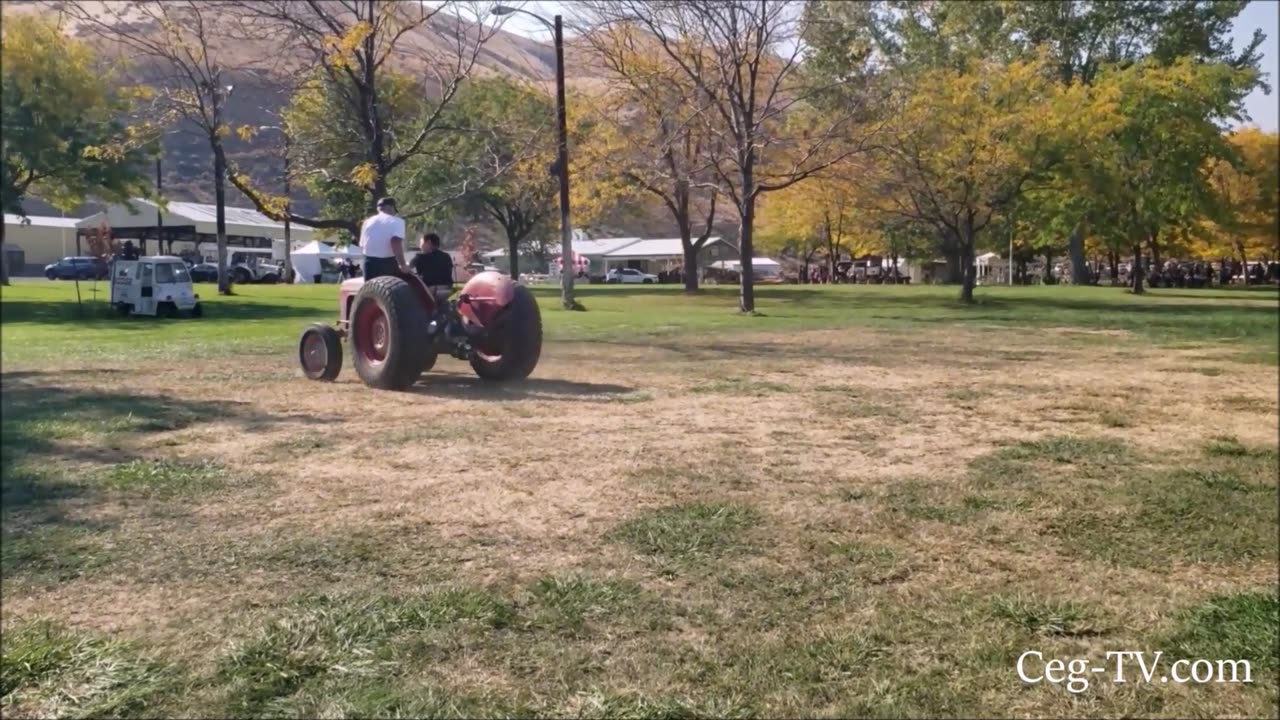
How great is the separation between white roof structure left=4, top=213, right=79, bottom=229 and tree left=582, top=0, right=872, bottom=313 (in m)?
13.6

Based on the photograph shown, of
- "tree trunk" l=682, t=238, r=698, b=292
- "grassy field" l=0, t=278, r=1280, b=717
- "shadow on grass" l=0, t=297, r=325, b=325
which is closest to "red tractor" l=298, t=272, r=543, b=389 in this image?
"grassy field" l=0, t=278, r=1280, b=717

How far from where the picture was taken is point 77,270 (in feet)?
6.63

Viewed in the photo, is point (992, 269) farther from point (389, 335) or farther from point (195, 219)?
point (195, 219)

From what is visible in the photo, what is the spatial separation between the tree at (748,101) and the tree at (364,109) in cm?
1150

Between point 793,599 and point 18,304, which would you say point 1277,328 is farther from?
point 18,304

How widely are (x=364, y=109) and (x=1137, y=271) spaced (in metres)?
2.61

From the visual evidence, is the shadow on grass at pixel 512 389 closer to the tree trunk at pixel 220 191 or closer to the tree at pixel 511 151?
the tree at pixel 511 151

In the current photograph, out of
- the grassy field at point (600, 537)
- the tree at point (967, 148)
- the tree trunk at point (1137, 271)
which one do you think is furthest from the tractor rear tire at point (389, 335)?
the tree at point (967, 148)

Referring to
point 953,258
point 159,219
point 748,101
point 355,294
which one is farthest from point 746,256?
point 953,258

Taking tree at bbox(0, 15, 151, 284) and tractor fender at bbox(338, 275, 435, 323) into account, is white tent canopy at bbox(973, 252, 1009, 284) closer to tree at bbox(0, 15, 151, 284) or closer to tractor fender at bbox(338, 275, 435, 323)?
tractor fender at bbox(338, 275, 435, 323)

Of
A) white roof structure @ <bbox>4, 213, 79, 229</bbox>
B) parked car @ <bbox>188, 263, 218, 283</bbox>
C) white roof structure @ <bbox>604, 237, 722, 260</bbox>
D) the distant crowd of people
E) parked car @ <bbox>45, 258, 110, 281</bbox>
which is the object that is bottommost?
the distant crowd of people

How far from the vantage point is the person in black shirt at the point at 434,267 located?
4.39 metres

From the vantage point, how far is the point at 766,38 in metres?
17.4

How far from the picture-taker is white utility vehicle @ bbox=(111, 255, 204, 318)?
2512 mm
